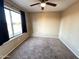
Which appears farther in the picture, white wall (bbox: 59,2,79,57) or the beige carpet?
white wall (bbox: 59,2,79,57)

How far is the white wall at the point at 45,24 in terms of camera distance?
18.2ft

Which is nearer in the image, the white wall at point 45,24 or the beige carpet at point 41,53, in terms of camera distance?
the beige carpet at point 41,53

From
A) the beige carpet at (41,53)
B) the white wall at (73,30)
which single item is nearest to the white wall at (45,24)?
the white wall at (73,30)

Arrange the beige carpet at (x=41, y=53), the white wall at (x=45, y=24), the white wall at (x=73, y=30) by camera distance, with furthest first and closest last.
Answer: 1. the white wall at (x=45, y=24)
2. the white wall at (x=73, y=30)
3. the beige carpet at (x=41, y=53)

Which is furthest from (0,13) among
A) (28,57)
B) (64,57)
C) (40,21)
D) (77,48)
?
(40,21)

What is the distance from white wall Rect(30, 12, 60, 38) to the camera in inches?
219

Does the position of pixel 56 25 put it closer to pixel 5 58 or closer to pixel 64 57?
pixel 64 57

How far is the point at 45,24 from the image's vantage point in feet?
18.7

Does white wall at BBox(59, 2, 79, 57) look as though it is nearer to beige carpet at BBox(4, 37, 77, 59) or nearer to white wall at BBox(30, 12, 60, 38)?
beige carpet at BBox(4, 37, 77, 59)

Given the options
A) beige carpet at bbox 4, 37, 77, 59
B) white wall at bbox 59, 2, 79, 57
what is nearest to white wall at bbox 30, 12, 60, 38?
white wall at bbox 59, 2, 79, 57

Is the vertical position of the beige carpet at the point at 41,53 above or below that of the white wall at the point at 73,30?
below

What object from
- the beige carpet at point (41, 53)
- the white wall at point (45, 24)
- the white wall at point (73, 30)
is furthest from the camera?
the white wall at point (45, 24)

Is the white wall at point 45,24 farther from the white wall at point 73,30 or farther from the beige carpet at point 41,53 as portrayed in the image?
the beige carpet at point 41,53

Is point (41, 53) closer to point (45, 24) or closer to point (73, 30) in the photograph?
point (73, 30)
